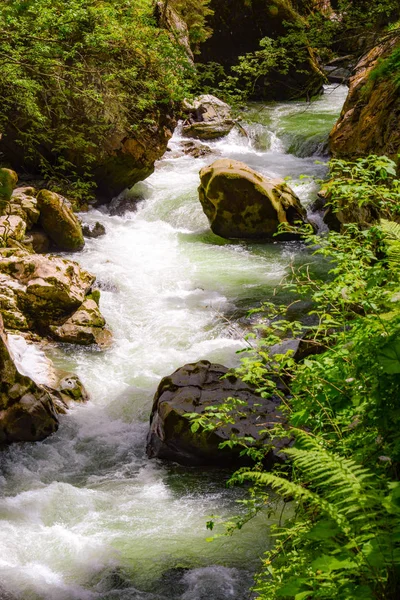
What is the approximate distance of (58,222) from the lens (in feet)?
37.2

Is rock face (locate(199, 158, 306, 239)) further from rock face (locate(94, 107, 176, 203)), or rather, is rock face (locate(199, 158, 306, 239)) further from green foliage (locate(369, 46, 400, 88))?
green foliage (locate(369, 46, 400, 88))

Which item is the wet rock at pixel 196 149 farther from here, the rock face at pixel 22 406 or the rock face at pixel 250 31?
the rock face at pixel 22 406

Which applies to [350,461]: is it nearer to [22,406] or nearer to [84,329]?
[22,406]

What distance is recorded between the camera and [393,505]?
5.96 ft

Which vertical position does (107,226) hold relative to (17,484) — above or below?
above

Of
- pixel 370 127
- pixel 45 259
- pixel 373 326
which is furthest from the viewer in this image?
pixel 45 259

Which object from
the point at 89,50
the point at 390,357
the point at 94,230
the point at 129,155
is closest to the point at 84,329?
the point at 89,50

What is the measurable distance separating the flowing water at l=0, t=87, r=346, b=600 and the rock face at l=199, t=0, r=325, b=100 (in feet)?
38.8

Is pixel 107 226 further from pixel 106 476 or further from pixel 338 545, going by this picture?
pixel 338 545

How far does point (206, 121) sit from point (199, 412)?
1487cm

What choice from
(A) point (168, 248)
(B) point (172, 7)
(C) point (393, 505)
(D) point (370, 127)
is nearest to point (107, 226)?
(A) point (168, 248)

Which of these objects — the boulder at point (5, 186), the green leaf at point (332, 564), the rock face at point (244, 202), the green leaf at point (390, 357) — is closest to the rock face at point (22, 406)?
the boulder at point (5, 186)

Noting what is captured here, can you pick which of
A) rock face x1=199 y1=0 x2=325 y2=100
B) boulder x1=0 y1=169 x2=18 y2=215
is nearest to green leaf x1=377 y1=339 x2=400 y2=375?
boulder x1=0 y1=169 x2=18 y2=215

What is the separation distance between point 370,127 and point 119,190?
788 cm
